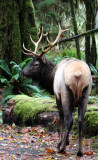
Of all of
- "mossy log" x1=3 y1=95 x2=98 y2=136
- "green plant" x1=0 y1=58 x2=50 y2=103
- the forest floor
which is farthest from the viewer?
"green plant" x1=0 y1=58 x2=50 y2=103

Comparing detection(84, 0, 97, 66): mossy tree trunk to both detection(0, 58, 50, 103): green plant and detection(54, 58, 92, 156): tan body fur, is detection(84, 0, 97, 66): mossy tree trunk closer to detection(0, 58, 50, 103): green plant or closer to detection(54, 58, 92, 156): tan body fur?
detection(0, 58, 50, 103): green plant

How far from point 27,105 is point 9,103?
80cm

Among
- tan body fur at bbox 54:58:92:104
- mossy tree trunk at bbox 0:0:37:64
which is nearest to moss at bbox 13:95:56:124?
tan body fur at bbox 54:58:92:104

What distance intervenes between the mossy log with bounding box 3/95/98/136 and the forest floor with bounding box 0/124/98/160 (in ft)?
0.82

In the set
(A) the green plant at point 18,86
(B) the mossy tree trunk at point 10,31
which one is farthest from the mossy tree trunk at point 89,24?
(A) the green plant at point 18,86

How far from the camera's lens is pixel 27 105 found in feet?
25.5

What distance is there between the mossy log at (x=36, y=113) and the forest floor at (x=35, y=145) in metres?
0.25

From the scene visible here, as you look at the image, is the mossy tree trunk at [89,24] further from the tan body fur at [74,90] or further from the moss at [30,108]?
the tan body fur at [74,90]

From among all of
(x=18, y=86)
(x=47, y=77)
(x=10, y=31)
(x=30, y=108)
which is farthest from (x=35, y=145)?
(x=10, y=31)

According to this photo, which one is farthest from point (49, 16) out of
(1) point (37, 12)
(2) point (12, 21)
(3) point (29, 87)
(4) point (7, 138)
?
(4) point (7, 138)

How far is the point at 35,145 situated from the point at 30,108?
204 cm

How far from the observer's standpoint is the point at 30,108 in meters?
7.61

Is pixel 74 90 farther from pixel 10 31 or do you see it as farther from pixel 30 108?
pixel 10 31

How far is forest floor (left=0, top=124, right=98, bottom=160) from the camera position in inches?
188
